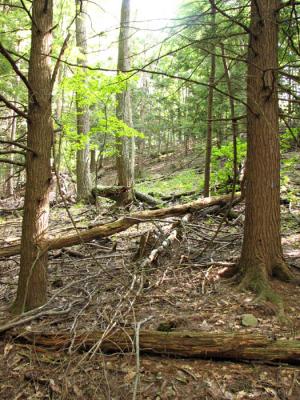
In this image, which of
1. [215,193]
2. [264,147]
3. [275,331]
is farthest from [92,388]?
[215,193]

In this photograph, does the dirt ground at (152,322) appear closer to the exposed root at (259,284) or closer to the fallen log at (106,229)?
the exposed root at (259,284)

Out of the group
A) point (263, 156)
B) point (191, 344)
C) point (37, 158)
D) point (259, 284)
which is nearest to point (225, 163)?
point (263, 156)

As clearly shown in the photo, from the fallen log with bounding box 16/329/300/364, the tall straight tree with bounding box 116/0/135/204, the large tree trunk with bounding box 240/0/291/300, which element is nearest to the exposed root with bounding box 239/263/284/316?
the large tree trunk with bounding box 240/0/291/300

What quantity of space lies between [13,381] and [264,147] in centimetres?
372

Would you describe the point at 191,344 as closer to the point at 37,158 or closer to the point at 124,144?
the point at 37,158

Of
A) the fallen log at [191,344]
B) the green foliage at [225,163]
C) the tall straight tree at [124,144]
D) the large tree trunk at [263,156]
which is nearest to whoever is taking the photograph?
the fallen log at [191,344]

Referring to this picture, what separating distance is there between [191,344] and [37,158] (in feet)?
8.47

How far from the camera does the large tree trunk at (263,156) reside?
4.38m

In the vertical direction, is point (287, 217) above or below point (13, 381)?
above

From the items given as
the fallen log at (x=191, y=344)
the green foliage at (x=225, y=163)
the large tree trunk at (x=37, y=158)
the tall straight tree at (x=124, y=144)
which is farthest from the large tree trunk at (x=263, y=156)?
the tall straight tree at (x=124, y=144)

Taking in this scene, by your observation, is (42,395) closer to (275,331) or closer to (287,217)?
(275,331)

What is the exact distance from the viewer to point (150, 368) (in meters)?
3.14

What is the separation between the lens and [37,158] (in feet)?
13.1

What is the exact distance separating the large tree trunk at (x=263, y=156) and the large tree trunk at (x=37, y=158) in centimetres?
248
